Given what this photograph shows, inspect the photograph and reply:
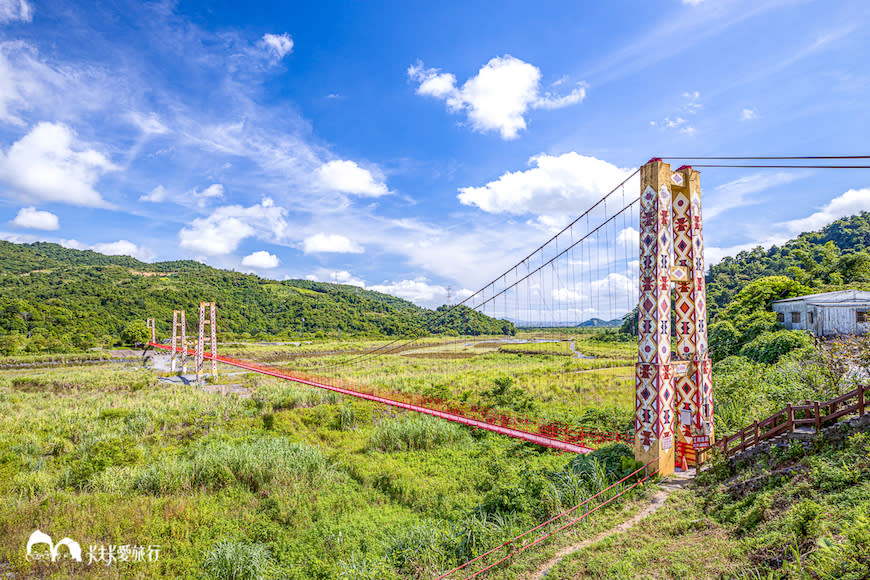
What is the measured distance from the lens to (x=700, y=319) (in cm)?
768

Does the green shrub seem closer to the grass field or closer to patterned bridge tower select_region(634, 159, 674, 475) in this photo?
the grass field

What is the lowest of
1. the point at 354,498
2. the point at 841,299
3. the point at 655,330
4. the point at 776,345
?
the point at 354,498

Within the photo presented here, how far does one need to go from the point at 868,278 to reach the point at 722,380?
20.3 m

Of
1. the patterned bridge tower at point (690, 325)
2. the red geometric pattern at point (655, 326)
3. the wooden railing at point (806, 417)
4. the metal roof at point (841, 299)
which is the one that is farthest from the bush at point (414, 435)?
the metal roof at point (841, 299)

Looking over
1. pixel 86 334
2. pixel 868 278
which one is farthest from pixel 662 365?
pixel 86 334

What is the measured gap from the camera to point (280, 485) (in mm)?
9180

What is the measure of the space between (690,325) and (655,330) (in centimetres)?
121

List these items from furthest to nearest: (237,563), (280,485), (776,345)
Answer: (776,345)
(280,485)
(237,563)

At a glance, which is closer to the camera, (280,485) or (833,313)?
(280,485)

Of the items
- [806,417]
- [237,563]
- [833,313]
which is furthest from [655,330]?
[833,313]

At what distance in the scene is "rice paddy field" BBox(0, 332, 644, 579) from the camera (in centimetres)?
625

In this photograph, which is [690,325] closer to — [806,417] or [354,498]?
[806,417]

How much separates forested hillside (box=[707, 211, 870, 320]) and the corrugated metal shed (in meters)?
5.73

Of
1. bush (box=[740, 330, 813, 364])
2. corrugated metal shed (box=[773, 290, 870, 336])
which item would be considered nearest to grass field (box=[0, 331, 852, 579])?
bush (box=[740, 330, 813, 364])
